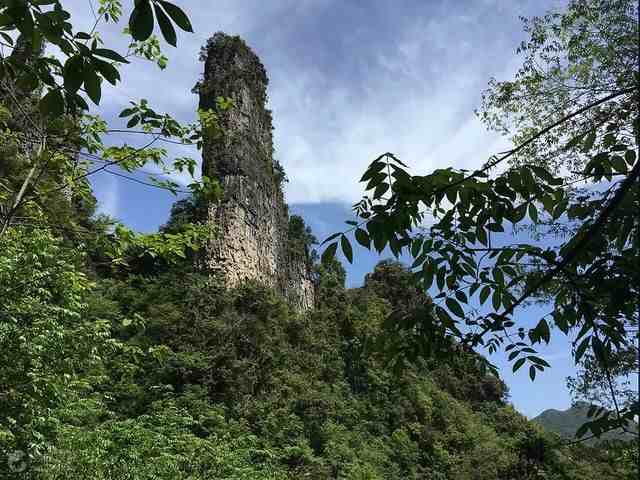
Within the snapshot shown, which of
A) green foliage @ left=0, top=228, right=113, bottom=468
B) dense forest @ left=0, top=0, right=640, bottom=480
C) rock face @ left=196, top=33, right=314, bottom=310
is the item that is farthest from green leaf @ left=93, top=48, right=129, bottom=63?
rock face @ left=196, top=33, right=314, bottom=310

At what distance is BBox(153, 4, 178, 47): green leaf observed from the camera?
3.43ft

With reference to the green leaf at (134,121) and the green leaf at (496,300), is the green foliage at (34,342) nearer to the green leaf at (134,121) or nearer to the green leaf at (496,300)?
the green leaf at (134,121)

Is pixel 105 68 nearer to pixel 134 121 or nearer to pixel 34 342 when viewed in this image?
pixel 134 121

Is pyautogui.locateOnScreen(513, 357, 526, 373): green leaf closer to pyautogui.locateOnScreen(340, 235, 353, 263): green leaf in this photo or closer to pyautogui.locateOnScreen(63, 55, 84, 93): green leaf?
pyautogui.locateOnScreen(340, 235, 353, 263): green leaf

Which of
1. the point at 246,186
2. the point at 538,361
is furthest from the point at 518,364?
the point at 246,186

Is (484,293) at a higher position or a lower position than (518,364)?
higher

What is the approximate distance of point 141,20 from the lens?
1.04 metres

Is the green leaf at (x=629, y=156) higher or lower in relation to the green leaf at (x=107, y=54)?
lower

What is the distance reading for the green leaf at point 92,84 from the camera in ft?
3.78

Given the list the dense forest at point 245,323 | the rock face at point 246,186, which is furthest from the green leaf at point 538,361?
the rock face at point 246,186

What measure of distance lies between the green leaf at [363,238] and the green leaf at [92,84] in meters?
0.77

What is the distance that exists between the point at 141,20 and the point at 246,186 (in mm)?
17071

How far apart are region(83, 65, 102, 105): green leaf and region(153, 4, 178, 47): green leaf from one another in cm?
23

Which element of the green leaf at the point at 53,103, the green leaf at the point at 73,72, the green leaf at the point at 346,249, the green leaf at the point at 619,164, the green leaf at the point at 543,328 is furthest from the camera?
the green leaf at the point at 543,328
